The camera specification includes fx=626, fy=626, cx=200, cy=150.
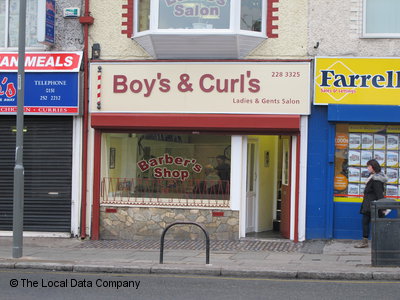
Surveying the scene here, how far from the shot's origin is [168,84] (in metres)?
14.7

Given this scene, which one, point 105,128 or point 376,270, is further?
point 105,128

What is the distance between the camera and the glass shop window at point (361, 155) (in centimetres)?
1431

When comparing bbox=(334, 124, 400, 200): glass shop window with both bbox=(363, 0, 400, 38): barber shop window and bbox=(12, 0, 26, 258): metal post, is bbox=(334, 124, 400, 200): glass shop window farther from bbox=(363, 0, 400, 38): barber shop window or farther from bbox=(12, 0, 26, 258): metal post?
bbox=(12, 0, 26, 258): metal post

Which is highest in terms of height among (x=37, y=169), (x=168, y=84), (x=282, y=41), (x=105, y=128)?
(x=282, y=41)

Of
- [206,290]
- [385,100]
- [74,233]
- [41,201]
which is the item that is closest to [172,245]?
[74,233]

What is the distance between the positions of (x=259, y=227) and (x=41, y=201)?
5447 millimetres

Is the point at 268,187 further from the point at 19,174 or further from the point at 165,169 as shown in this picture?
the point at 19,174

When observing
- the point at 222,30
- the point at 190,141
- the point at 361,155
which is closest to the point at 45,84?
the point at 190,141

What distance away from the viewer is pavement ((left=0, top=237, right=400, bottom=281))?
34.9 ft

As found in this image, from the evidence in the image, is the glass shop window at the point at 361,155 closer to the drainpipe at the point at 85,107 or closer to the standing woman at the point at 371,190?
the standing woman at the point at 371,190

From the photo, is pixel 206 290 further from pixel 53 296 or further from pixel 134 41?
pixel 134 41

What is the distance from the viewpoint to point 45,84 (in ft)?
49.2

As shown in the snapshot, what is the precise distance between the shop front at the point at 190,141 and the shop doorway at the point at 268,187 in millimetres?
62

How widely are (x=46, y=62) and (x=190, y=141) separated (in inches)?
156
